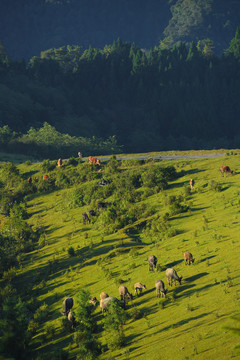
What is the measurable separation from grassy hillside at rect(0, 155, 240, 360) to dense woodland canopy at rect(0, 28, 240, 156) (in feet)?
309

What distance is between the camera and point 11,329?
74.2 feet

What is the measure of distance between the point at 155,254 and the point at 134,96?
6015 inches

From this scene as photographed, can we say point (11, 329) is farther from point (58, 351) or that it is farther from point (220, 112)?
point (220, 112)

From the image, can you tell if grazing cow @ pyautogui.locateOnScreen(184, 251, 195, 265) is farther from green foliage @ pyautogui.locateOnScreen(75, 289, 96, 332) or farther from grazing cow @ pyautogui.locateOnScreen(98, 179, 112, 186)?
grazing cow @ pyautogui.locateOnScreen(98, 179, 112, 186)

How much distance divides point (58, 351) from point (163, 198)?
92.6ft

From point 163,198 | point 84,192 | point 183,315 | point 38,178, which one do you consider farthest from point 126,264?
point 38,178

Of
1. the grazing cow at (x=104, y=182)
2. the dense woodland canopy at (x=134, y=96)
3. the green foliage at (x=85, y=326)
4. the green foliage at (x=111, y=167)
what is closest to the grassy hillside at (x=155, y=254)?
the green foliage at (x=111, y=167)

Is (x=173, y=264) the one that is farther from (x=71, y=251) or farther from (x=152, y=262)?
(x=71, y=251)

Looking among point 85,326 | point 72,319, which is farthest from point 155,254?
point 85,326

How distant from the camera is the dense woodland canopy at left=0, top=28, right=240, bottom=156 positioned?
156m

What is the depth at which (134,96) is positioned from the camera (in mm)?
181125

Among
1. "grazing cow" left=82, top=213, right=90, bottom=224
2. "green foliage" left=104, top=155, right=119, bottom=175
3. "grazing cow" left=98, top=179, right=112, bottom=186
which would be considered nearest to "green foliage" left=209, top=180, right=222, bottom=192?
"grazing cow" left=82, top=213, right=90, bottom=224

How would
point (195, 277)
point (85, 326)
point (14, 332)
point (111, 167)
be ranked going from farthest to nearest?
point (111, 167), point (195, 277), point (85, 326), point (14, 332)

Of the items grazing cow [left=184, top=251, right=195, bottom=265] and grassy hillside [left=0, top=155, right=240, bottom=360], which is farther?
grazing cow [left=184, top=251, right=195, bottom=265]
